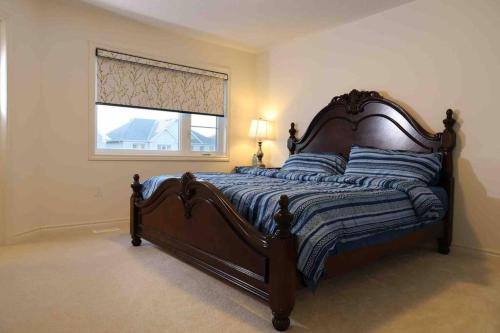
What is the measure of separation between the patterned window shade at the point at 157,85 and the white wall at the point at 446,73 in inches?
55.8

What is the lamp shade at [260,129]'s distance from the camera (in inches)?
185

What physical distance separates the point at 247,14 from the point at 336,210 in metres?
2.60

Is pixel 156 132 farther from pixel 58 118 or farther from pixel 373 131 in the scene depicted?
pixel 373 131

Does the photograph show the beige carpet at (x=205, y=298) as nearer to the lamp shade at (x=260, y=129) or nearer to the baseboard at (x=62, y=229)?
the baseboard at (x=62, y=229)

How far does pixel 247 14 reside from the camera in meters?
3.67

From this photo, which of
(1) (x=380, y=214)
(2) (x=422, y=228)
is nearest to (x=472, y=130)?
(2) (x=422, y=228)

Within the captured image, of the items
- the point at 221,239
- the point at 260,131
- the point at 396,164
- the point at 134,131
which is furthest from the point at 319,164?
the point at 134,131

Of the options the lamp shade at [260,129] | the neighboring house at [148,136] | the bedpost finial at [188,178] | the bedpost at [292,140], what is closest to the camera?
the bedpost finial at [188,178]

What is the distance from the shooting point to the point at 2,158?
3.05 meters

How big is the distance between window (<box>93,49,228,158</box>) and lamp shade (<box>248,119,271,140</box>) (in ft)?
1.33

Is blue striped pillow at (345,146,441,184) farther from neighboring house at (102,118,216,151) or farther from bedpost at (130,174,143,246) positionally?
neighboring house at (102,118,216,151)

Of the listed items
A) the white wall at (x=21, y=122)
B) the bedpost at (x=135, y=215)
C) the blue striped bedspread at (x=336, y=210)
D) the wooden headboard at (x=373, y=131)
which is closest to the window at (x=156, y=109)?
the white wall at (x=21, y=122)

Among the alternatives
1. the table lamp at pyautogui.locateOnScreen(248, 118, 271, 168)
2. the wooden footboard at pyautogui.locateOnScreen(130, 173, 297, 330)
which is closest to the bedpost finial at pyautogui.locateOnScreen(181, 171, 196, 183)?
the wooden footboard at pyautogui.locateOnScreen(130, 173, 297, 330)

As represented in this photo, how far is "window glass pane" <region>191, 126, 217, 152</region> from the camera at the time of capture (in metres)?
4.57
